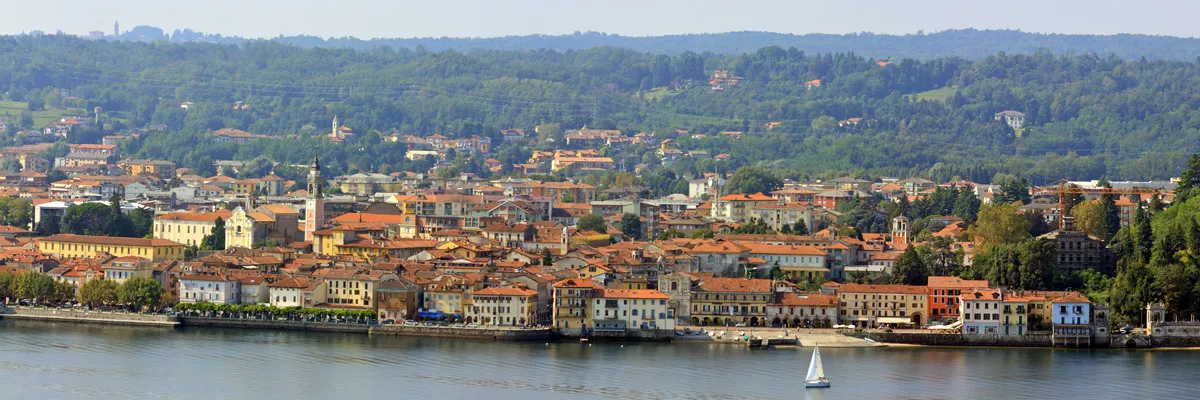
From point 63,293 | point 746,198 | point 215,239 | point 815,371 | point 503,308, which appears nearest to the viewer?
point 815,371

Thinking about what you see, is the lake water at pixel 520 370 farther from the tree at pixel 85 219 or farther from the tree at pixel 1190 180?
the tree at pixel 85 219

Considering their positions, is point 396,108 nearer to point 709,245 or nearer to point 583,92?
point 583,92

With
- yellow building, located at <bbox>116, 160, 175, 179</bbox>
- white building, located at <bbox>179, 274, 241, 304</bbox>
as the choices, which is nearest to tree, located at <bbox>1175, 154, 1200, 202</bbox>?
Result: white building, located at <bbox>179, 274, 241, 304</bbox>

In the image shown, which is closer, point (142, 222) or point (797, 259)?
point (797, 259)

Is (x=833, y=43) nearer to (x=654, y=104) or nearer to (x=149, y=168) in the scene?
(x=654, y=104)

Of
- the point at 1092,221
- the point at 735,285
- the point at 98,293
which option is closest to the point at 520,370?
the point at 735,285

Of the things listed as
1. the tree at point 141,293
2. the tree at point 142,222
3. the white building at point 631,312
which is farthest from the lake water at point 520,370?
the tree at point 142,222

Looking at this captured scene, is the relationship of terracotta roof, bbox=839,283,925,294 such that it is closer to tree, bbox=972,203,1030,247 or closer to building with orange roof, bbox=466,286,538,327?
tree, bbox=972,203,1030,247
